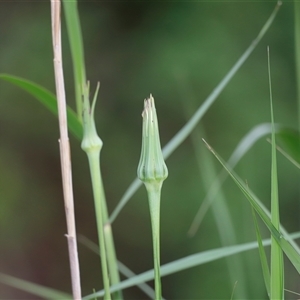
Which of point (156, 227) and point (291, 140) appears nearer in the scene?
point (156, 227)

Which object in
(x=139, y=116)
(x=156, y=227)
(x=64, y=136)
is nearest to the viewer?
(x=156, y=227)

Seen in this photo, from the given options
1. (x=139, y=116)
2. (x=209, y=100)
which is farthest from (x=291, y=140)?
Result: (x=139, y=116)

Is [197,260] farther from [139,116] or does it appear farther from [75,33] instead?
[139,116]

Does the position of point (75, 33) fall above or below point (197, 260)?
above

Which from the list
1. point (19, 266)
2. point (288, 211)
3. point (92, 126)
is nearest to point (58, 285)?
point (19, 266)

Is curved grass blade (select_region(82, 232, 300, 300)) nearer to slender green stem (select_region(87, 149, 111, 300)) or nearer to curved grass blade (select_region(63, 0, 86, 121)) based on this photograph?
slender green stem (select_region(87, 149, 111, 300))

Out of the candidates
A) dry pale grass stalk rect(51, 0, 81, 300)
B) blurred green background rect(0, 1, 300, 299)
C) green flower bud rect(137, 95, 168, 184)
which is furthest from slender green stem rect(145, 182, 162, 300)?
blurred green background rect(0, 1, 300, 299)

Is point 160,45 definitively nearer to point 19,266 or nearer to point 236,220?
point 236,220

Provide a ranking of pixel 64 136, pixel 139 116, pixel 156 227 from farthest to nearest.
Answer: pixel 139 116
pixel 64 136
pixel 156 227

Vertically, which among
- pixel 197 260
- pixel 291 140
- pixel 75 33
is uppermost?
pixel 75 33
